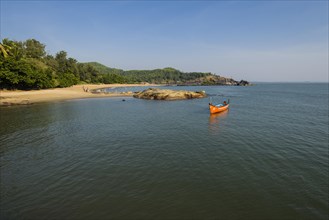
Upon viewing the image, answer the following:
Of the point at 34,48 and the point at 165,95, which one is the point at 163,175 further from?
the point at 34,48

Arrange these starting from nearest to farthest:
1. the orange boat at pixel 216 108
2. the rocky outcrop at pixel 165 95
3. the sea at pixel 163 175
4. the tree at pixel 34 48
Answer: the sea at pixel 163 175
the orange boat at pixel 216 108
the rocky outcrop at pixel 165 95
the tree at pixel 34 48

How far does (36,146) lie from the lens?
19.7 metres

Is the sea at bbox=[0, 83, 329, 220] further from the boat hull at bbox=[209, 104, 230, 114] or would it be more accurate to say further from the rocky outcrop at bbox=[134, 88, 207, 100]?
the rocky outcrop at bbox=[134, 88, 207, 100]

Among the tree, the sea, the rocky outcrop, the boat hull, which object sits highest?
the tree

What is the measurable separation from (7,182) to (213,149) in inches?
683

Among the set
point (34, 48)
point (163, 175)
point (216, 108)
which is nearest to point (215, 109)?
point (216, 108)

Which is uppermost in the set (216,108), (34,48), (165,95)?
(34,48)

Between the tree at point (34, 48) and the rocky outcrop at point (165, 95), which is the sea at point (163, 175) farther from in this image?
the tree at point (34, 48)

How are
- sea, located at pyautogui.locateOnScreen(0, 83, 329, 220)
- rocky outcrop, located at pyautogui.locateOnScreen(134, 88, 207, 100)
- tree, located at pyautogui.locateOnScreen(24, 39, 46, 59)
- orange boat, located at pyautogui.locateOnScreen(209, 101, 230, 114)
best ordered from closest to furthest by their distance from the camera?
sea, located at pyautogui.locateOnScreen(0, 83, 329, 220)
orange boat, located at pyautogui.locateOnScreen(209, 101, 230, 114)
rocky outcrop, located at pyautogui.locateOnScreen(134, 88, 207, 100)
tree, located at pyautogui.locateOnScreen(24, 39, 46, 59)

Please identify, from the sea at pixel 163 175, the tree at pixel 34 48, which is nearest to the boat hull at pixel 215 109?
the sea at pixel 163 175

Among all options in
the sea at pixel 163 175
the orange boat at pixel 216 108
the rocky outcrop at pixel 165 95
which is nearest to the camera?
the sea at pixel 163 175

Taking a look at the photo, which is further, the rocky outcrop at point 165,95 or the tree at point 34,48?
the tree at point 34,48

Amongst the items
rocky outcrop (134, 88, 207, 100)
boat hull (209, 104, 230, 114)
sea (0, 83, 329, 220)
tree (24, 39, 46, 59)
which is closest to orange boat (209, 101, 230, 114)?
Answer: boat hull (209, 104, 230, 114)

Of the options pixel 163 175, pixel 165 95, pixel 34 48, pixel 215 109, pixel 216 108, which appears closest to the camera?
pixel 163 175
